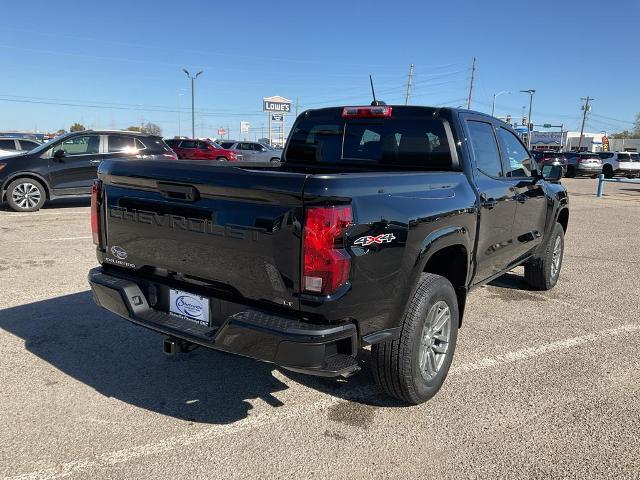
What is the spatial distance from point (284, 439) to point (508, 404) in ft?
4.94

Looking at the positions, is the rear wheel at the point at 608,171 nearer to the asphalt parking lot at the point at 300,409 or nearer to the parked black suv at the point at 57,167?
the parked black suv at the point at 57,167

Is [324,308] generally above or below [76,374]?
above

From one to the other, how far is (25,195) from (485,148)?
1022cm

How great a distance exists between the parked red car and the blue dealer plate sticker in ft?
71.3

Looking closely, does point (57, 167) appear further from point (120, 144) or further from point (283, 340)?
point (283, 340)

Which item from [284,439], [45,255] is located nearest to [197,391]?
[284,439]

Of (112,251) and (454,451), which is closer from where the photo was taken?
(454,451)

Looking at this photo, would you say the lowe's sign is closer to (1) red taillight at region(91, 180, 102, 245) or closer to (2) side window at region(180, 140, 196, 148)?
(2) side window at region(180, 140, 196, 148)

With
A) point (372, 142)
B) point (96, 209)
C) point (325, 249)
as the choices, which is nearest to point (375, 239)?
point (325, 249)

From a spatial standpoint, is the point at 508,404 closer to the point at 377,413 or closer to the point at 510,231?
the point at 377,413

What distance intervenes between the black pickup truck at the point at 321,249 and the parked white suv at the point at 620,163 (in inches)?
1226

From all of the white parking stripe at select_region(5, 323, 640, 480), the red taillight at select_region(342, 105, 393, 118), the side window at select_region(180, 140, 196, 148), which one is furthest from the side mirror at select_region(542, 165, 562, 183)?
the side window at select_region(180, 140, 196, 148)

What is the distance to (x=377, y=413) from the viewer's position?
3.18m

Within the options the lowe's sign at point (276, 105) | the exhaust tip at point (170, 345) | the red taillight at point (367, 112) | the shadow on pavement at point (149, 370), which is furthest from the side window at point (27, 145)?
the lowe's sign at point (276, 105)
